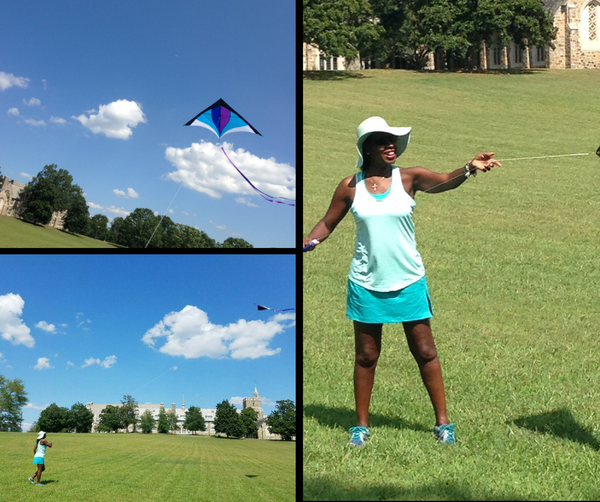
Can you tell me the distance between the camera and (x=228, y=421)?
18453 mm

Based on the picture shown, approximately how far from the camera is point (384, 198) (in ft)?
12.0

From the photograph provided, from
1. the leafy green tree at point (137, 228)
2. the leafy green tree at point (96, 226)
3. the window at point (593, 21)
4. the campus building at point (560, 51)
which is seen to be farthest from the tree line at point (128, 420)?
the window at point (593, 21)

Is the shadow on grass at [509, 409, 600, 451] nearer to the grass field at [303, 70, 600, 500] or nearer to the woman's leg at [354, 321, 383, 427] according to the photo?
the grass field at [303, 70, 600, 500]

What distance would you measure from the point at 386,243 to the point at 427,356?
2.20 feet

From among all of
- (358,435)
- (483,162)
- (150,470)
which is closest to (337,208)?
(483,162)

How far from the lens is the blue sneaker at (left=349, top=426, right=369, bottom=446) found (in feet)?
13.0

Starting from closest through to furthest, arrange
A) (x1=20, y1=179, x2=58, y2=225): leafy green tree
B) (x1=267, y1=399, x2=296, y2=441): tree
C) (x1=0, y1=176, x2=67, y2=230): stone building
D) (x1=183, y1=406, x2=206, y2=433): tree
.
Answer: (x1=267, y1=399, x2=296, y2=441): tree → (x1=183, y1=406, x2=206, y2=433): tree → (x1=0, y1=176, x2=67, y2=230): stone building → (x1=20, y1=179, x2=58, y2=225): leafy green tree

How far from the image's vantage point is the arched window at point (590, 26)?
45562mm

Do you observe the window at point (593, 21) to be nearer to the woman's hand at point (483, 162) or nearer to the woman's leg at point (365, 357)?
the woman's hand at point (483, 162)

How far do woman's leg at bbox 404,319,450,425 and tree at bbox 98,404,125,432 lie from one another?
1037 centimetres

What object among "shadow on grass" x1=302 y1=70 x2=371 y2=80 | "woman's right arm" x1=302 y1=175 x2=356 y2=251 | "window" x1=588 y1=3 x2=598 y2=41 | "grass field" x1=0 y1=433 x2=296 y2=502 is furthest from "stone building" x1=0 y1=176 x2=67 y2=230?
"window" x1=588 y1=3 x2=598 y2=41

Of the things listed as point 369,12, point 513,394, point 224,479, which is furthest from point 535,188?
point 369,12

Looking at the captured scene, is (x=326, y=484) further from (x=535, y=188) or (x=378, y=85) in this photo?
(x=378, y=85)

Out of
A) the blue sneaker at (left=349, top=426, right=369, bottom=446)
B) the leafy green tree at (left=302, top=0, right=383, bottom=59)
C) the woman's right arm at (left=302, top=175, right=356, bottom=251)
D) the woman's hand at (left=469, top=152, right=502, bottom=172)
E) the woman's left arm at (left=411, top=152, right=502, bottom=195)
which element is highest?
the leafy green tree at (left=302, top=0, right=383, bottom=59)
